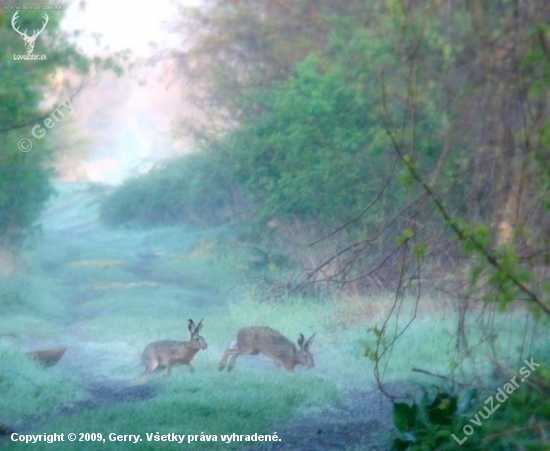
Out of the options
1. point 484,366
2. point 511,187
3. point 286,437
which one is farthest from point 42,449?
point 511,187

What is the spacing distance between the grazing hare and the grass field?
55mm

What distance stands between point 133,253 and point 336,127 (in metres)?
1.57

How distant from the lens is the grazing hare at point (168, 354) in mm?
4887

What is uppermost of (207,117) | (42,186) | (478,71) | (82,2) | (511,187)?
(82,2)

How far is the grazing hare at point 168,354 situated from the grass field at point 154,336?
0.06 m

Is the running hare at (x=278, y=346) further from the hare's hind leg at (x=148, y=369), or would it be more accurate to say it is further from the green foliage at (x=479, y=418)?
the green foliage at (x=479, y=418)

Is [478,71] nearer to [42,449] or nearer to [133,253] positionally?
[133,253]

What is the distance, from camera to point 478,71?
404cm

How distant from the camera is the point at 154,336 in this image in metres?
5.02

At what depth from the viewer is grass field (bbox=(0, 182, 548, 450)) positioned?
466 cm

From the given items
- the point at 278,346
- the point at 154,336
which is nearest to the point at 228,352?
the point at 278,346

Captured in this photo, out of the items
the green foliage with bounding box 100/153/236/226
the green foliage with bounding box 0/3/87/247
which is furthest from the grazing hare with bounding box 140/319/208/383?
the green foliage with bounding box 0/3/87/247
